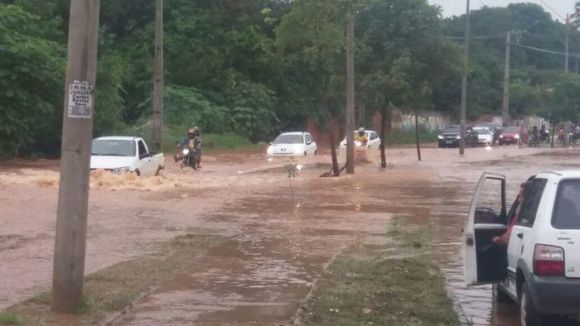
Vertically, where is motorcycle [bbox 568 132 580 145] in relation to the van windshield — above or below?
above

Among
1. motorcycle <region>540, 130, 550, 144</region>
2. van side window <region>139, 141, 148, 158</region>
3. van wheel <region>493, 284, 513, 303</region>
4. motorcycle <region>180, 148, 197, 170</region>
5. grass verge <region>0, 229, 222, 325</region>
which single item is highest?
motorcycle <region>540, 130, 550, 144</region>

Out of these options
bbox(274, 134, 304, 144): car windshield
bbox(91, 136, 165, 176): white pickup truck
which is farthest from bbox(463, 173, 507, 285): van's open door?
bbox(274, 134, 304, 144): car windshield

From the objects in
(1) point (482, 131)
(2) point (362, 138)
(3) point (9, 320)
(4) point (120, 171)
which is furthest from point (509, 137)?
(3) point (9, 320)

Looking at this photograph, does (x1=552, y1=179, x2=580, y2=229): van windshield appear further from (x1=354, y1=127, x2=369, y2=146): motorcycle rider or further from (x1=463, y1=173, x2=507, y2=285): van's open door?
(x1=354, y1=127, x2=369, y2=146): motorcycle rider

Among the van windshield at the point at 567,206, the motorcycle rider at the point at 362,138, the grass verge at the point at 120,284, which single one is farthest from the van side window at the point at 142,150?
the van windshield at the point at 567,206

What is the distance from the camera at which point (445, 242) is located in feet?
55.3

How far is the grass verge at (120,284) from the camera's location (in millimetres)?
9406

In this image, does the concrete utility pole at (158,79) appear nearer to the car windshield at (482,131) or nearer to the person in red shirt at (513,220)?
the person in red shirt at (513,220)

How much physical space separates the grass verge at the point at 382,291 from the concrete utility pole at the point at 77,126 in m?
2.26

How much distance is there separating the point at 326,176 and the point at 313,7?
527 cm

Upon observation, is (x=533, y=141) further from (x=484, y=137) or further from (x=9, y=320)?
(x=9, y=320)

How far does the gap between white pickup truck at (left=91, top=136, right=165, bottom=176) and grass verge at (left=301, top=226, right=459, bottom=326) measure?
40.3 feet

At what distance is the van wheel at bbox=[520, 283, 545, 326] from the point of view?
348 inches

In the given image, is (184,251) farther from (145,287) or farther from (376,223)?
(376,223)
